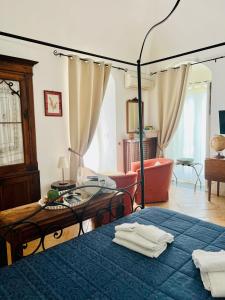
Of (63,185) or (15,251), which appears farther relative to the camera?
(63,185)

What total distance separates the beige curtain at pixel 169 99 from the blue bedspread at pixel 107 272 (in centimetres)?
335

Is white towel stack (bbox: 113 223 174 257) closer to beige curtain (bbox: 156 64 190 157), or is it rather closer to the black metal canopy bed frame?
the black metal canopy bed frame

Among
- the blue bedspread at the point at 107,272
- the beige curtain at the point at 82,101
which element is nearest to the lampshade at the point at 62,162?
the beige curtain at the point at 82,101

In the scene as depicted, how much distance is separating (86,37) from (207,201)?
11.0 feet

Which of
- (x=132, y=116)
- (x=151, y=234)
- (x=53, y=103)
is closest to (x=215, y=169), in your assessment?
(x=132, y=116)

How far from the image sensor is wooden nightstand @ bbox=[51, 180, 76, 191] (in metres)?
3.35

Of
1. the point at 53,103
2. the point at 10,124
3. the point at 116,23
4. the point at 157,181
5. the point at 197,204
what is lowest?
the point at 197,204

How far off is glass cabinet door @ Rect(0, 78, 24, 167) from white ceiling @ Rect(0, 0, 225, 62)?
758 millimetres

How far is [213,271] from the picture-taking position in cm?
117

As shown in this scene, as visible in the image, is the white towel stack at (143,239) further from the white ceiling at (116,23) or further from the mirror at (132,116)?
the mirror at (132,116)

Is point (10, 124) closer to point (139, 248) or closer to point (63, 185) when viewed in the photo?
point (63, 185)

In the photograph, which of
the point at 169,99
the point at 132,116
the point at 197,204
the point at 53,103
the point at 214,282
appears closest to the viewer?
the point at 214,282

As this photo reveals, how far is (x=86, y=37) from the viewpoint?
3.87 m

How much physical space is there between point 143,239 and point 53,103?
8.72ft
